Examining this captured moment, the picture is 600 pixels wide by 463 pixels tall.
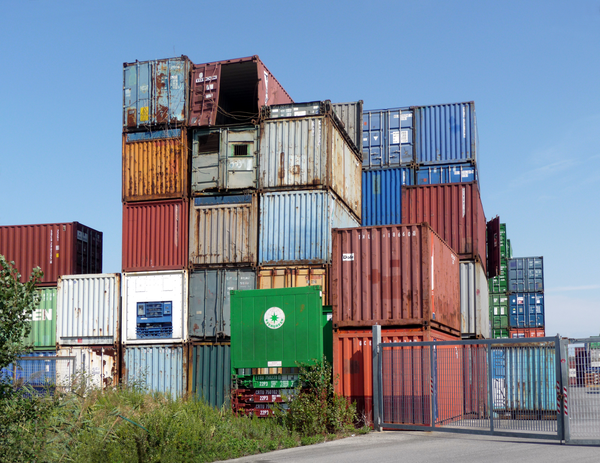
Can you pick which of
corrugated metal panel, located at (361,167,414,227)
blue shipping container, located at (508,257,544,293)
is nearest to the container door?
corrugated metal panel, located at (361,167,414,227)

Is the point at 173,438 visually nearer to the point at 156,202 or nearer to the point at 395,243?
the point at 395,243

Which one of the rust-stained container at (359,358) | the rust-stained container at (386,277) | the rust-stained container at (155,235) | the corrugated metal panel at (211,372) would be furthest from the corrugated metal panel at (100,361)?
the rust-stained container at (386,277)

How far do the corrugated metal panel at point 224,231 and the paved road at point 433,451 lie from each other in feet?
31.5

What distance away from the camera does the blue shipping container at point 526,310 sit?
4894 centimetres

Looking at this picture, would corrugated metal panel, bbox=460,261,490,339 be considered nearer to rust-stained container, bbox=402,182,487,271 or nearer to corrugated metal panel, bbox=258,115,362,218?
rust-stained container, bbox=402,182,487,271

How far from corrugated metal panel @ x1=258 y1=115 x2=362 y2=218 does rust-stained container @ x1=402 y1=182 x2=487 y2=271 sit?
10.3 feet

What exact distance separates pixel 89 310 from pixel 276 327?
34.1ft

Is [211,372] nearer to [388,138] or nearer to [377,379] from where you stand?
[377,379]

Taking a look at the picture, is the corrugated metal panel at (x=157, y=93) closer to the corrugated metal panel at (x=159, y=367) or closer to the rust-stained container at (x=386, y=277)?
the corrugated metal panel at (x=159, y=367)

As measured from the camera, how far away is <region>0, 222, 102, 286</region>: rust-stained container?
2575cm

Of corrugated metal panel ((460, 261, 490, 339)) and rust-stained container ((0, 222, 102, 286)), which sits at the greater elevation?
rust-stained container ((0, 222, 102, 286))

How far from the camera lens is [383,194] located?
2706 cm

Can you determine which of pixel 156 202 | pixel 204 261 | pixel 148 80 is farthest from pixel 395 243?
pixel 148 80

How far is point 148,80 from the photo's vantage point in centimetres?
2441
